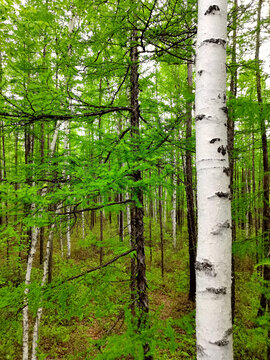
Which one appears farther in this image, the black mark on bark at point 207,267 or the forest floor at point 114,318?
the forest floor at point 114,318

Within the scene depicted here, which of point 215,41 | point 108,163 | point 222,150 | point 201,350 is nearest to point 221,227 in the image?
point 222,150

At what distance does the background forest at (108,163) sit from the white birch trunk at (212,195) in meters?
0.81

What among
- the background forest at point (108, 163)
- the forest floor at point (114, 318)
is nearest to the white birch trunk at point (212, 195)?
the background forest at point (108, 163)

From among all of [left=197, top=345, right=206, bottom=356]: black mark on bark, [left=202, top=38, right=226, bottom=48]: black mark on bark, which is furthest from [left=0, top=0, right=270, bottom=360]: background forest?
[left=202, top=38, right=226, bottom=48]: black mark on bark

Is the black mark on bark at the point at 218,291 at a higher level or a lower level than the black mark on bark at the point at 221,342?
higher

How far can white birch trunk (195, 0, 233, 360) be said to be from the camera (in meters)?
1.12

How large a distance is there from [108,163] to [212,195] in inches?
55.1

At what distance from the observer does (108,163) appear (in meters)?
2.29

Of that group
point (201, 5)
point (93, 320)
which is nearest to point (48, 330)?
point (93, 320)

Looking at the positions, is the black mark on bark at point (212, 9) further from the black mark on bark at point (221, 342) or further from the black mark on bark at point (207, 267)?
the black mark on bark at point (221, 342)

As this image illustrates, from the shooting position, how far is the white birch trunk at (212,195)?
112 cm

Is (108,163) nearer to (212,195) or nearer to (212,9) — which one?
(212,195)

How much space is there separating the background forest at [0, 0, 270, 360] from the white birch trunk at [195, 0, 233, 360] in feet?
2.67

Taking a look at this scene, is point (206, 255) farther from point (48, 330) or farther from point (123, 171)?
point (48, 330)
